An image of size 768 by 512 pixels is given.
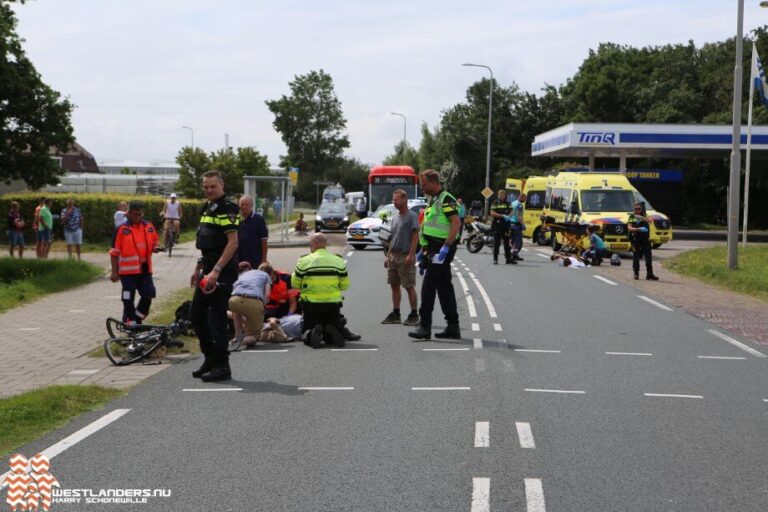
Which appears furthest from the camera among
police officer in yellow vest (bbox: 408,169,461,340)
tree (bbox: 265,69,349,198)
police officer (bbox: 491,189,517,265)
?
tree (bbox: 265,69,349,198)

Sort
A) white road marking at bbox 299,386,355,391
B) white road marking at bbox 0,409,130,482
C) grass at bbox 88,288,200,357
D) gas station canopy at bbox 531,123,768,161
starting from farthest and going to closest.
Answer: gas station canopy at bbox 531,123,768,161
grass at bbox 88,288,200,357
white road marking at bbox 299,386,355,391
white road marking at bbox 0,409,130,482

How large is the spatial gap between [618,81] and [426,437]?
71510 mm

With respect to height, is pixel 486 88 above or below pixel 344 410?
above

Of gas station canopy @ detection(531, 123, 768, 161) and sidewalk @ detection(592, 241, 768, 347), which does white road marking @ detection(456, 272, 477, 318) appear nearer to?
sidewalk @ detection(592, 241, 768, 347)

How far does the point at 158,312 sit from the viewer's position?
50.2 ft

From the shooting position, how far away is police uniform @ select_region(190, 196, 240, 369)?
9.12 m

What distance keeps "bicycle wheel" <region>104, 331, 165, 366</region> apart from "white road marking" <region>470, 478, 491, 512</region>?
5.71m

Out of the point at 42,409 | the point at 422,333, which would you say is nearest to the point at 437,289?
the point at 422,333

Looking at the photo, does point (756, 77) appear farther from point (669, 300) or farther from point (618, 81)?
point (618, 81)

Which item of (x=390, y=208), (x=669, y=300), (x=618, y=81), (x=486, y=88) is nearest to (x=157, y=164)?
(x=486, y=88)

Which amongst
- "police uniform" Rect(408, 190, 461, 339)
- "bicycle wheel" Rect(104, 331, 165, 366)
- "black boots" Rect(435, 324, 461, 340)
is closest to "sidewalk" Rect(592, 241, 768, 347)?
"black boots" Rect(435, 324, 461, 340)

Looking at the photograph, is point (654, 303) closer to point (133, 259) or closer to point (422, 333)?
point (422, 333)

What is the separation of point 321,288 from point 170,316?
387cm

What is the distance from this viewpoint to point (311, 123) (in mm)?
107562
